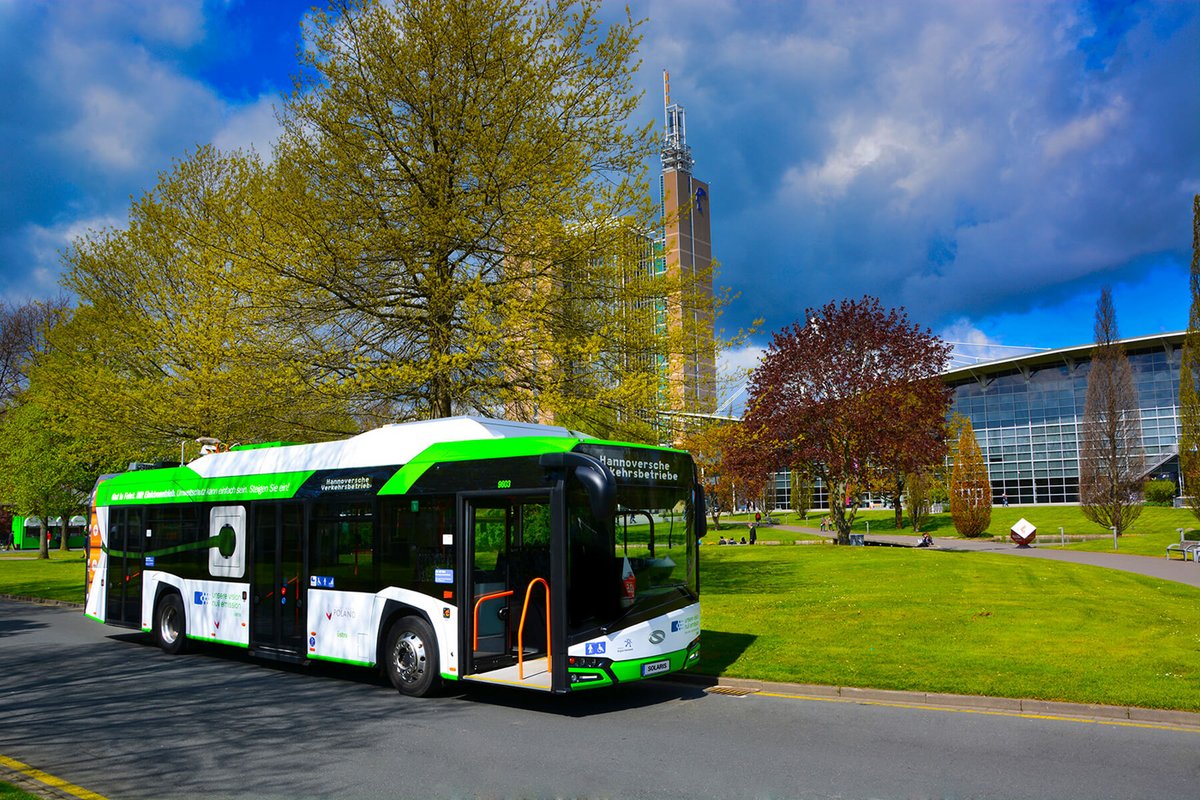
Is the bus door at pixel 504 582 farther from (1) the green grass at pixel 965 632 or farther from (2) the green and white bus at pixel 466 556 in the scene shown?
Result: (1) the green grass at pixel 965 632

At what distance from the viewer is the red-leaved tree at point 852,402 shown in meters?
32.3

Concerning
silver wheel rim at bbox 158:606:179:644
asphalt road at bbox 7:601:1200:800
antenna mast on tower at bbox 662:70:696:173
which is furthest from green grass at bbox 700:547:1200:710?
antenna mast on tower at bbox 662:70:696:173

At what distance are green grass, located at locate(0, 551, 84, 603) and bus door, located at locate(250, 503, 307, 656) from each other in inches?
553

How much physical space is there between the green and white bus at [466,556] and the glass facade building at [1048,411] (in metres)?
74.8

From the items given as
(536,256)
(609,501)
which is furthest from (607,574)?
(536,256)

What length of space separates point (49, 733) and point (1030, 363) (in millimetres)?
82836

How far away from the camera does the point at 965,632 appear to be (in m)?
12.8

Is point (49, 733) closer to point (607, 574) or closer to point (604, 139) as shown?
point (607, 574)

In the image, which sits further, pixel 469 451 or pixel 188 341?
pixel 188 341

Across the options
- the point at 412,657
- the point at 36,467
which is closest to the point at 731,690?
the point at 412,657

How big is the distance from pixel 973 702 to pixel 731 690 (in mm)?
2677

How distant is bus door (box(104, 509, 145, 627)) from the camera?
14914 millimetres

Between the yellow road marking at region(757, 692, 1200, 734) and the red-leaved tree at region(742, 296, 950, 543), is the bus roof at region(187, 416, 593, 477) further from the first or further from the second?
the red-leaved tree at region(742, 296, 950, 543)

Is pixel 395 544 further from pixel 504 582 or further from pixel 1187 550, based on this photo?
pixel 1187 550
